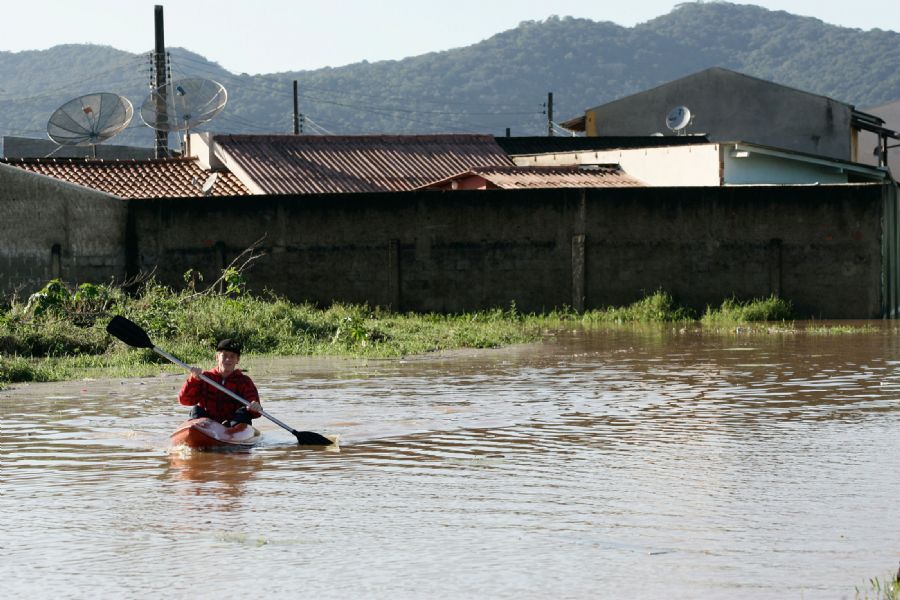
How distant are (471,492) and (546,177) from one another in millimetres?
22162

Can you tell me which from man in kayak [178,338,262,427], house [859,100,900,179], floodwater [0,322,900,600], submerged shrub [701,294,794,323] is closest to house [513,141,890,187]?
submerged shrub [701,294,794,323]

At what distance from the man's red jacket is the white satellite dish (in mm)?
25174

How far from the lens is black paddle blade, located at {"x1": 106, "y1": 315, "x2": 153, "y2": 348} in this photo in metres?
12.8

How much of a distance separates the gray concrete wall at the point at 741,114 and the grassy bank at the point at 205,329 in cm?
2132

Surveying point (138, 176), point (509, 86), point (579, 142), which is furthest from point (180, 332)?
point (509, 86)

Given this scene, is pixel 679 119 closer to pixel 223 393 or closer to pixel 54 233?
pixel 54 233

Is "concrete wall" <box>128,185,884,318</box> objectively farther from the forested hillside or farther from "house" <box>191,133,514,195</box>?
the forested hillside

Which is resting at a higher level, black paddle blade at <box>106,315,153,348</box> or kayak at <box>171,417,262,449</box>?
black paddle blade at <box>106,315,153,348</box>

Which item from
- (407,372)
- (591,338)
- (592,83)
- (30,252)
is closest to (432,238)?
(591,338)

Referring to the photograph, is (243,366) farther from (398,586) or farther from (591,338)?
(398,586)

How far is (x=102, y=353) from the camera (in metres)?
18.7

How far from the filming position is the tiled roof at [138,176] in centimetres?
3091

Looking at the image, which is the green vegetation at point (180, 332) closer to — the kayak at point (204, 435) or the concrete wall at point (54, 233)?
the concrete wall at point (54, 233)

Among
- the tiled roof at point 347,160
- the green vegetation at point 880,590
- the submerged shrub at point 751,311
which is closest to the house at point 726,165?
the tiled roof at point 347,160
